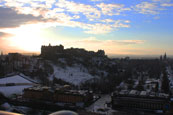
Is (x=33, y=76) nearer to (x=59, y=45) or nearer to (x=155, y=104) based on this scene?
(x=59, y=45)

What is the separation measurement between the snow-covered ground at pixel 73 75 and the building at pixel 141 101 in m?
16.4

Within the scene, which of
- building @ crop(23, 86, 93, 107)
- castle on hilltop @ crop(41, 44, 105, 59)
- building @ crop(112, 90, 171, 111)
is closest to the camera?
building @ crop(112, 90, 171, 111)

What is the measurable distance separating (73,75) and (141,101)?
23387mm

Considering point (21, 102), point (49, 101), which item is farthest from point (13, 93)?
point (49, 101)

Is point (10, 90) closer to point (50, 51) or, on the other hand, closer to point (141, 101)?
point (141, 101)

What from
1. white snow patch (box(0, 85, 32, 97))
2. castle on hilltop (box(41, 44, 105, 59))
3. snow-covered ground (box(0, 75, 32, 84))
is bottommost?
white snow patch (box(0, 85, 32, 97))

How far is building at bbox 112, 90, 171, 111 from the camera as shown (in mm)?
16328

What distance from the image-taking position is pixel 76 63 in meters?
48.5

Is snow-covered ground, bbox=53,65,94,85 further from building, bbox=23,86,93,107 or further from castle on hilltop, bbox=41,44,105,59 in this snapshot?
building, bbox=23,86,93,107

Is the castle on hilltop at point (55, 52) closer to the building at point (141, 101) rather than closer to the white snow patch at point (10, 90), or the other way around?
the white snow patch at point (10, 90)

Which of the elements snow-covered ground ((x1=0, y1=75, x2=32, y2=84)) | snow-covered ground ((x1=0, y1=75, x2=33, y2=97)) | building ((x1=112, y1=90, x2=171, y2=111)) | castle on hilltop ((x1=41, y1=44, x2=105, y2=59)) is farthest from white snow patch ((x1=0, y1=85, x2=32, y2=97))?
castle on hilltop ((x1=41, y1=44, x2=105, y2=59))

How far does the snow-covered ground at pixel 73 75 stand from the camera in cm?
3524

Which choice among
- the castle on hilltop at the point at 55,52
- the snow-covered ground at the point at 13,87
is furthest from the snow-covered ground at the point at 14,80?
the castle on hilltop at the point at 55,52

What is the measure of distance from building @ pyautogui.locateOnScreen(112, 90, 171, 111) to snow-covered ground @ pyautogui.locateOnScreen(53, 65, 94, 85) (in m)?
16.4
